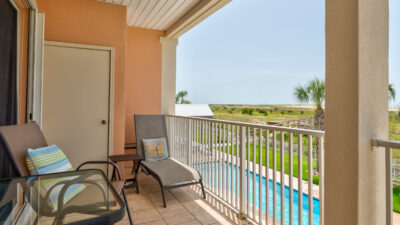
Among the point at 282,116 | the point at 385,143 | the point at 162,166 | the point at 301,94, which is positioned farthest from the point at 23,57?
the point at 282,116

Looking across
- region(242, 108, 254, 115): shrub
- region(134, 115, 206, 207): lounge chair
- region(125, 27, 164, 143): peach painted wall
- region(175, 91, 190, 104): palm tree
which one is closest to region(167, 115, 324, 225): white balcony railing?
region(134, 115, 206, 207): lounge chair

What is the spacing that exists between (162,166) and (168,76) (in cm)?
210

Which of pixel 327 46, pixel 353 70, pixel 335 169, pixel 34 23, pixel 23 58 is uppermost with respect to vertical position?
pixel 34 23

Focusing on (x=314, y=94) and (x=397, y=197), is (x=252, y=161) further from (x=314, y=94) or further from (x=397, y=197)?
(x=314, y=94)

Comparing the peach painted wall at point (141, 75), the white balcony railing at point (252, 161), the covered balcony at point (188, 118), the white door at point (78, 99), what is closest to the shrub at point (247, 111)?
the covered balcony at point (188, 118)

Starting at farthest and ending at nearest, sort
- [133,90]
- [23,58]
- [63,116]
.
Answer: [133,90] < [63,116] < [23,58]

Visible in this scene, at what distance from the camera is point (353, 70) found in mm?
1259

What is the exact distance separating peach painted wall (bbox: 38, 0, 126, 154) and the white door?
114mm

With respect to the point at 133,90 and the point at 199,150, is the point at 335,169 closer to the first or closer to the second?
the point at 199,150

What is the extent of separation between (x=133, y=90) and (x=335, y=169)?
386 cm

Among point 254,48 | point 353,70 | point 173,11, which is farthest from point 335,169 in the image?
point 254,48

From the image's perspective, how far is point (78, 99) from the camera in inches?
134

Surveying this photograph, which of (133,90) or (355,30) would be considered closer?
(355,30)

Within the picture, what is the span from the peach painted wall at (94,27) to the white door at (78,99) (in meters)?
0.11
